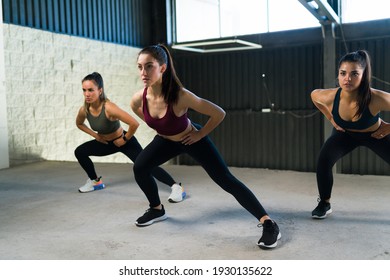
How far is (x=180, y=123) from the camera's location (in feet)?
9.41

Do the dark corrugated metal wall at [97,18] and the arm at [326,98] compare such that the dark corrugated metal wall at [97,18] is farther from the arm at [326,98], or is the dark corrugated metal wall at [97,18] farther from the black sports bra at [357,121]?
the black sports bra at [357,121]

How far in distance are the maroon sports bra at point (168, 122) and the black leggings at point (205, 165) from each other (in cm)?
13

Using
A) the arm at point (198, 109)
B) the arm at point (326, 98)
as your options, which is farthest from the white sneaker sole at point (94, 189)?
the arm at point (326, 98)

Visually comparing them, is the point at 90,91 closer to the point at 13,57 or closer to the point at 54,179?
the point at 54,179

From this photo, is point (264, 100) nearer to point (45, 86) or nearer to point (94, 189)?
point (45, 86)

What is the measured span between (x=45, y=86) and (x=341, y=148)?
531 centimetres

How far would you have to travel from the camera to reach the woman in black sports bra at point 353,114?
298 centimetres

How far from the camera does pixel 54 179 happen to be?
540 cm

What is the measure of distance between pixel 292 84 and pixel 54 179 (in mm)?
4275

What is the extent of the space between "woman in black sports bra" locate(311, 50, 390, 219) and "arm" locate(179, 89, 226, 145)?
3.05ft

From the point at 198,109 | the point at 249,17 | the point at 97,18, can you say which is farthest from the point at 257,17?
the point at 198,109

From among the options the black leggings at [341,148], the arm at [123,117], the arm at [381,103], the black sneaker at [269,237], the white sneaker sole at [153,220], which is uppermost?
the arm at [381,103]

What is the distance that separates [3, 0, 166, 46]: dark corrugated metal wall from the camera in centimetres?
673

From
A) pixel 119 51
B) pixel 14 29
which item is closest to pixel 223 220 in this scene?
pixel 14 29
